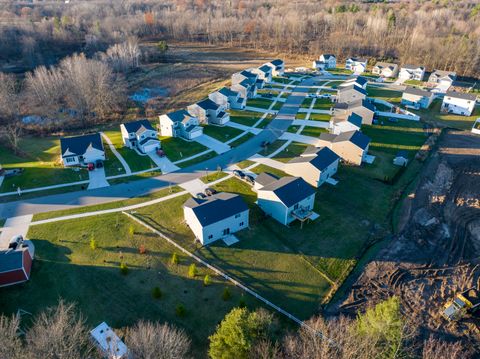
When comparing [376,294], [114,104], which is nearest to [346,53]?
[114,104]

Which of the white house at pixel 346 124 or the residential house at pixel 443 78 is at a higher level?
the residential house at pixel 443 78

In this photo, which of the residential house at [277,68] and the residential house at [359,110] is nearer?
the residential house at [359,110]

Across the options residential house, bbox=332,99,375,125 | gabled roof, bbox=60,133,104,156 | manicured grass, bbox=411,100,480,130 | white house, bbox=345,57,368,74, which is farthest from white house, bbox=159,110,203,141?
white house, bbox=345,57,368,74

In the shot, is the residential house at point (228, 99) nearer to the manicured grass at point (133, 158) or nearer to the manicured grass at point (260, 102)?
the manicured grass at point (260, 102)

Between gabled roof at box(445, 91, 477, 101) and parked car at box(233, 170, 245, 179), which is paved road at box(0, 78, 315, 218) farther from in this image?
gabled roof at box(445, 91, 477, 101)

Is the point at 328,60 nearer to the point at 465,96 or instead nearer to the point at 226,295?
the point at 465,96

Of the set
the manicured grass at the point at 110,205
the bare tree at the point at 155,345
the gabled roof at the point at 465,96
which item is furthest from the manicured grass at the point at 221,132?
the gabled roof at the point at 465,96

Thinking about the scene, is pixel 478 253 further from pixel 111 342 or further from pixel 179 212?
pixel 111 342
